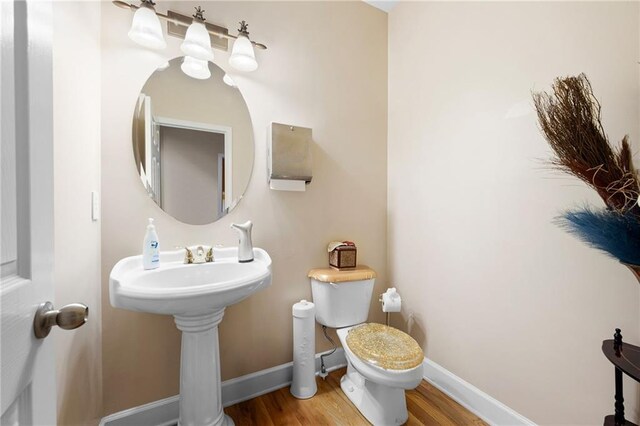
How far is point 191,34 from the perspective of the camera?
1274mm

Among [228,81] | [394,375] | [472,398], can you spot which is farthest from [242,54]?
[472,398]

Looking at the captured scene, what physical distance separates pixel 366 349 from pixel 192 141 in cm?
134

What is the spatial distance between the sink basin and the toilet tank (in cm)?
41

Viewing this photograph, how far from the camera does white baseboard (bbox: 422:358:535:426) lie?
4.15 ft

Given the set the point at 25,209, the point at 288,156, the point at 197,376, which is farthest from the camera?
the point at 288,156

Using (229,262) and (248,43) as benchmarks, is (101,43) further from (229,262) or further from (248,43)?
(229,262)

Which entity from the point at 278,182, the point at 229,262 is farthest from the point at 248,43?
the point at 229,262

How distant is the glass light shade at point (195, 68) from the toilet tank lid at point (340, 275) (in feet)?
3.99

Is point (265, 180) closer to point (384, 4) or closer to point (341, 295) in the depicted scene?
point (341, 295)

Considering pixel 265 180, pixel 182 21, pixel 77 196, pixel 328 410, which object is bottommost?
pixel 328 410

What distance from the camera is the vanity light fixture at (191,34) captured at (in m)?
1.18

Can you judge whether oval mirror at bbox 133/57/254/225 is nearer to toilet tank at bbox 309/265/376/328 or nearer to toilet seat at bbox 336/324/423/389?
toilet tank at bbox 309/265/376/328

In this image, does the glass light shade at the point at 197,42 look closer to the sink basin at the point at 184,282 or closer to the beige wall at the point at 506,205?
the sink basin at the point at 184,282

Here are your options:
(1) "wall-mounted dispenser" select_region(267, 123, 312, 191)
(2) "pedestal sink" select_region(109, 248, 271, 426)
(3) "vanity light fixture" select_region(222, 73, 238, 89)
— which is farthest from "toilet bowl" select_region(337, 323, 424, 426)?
(3) "vanity light fixture" select_region(222, 73, 238, 89)
